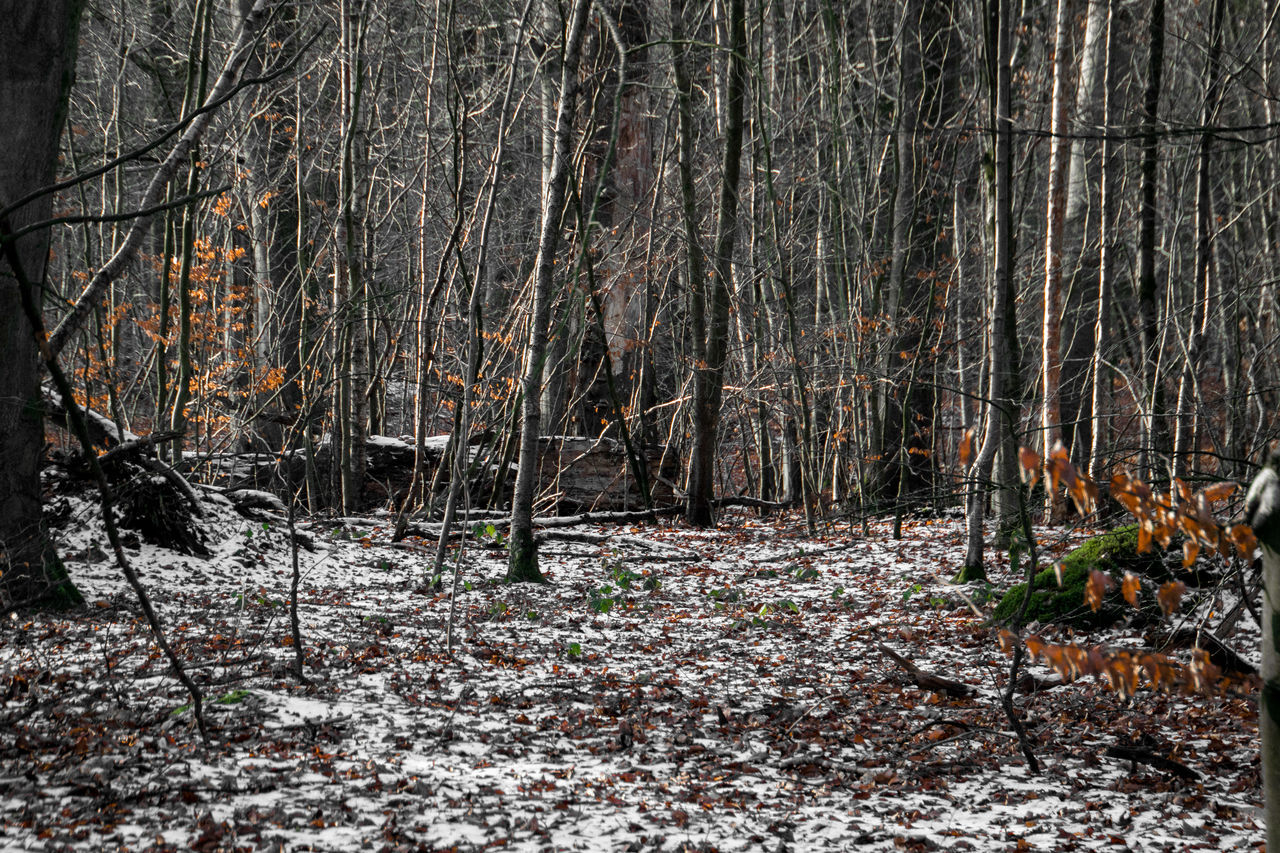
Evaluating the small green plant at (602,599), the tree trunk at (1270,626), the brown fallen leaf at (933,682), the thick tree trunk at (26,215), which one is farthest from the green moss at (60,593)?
the tree trunk at (1270,626)

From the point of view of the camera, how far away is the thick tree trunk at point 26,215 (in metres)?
4.51

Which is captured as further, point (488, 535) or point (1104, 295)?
point (1104, 295)

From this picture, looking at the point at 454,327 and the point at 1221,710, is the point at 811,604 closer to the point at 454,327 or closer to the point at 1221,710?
the point at 1221,710

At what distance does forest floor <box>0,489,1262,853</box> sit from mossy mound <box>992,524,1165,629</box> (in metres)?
0.17

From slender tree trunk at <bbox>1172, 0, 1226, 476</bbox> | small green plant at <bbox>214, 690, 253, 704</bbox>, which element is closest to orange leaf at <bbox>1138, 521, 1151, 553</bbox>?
small green plant at <bbox>214, 690, 253, 704</bbox>

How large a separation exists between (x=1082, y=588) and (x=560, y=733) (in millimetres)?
3500

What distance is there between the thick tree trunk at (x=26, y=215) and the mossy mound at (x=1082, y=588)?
5.55 metres

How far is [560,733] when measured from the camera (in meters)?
4.03

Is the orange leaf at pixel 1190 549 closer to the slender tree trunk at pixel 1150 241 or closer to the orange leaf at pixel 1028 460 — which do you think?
the orange leaf at pixel 1028 460

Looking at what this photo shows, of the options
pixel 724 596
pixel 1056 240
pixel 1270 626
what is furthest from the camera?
pixel 1056 240

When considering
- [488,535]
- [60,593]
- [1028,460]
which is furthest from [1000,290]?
[60,593]

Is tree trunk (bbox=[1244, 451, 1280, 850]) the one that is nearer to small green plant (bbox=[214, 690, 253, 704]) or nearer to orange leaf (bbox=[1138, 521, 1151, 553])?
orange leaf (bbox=[1138, 521, 1151, 553])

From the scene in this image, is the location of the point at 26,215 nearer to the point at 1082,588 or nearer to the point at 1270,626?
the point at 1270,626

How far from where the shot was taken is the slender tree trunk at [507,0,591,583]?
6.43m
